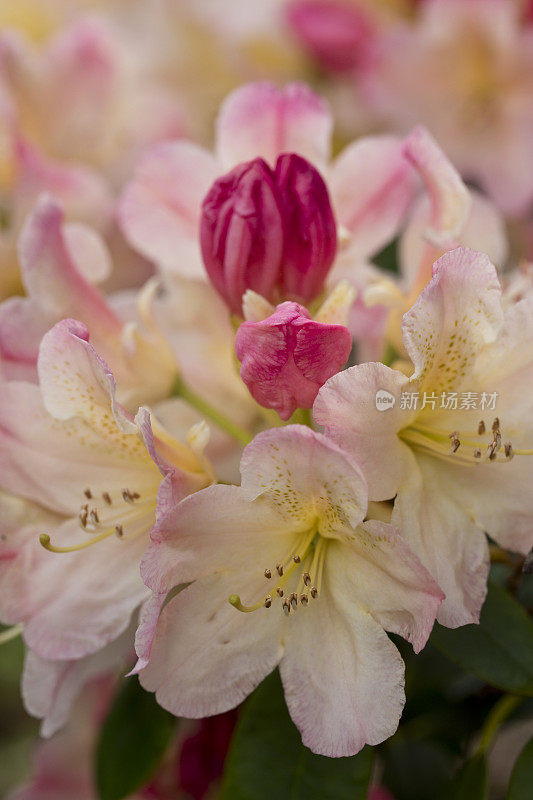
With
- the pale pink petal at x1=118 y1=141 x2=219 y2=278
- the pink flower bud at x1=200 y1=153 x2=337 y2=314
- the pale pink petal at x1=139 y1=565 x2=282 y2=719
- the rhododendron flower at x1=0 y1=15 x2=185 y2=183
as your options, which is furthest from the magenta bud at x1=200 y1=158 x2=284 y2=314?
the rhododendron flower at x1=0 y1=15 x2=185 y2=183

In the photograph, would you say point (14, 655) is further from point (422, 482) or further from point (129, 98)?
point (129, 98)

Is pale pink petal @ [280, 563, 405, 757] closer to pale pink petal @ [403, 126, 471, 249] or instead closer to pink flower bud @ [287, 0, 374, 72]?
pale pink petal @ [403, 126, 471, 249]

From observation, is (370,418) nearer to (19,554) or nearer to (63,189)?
(19,554)

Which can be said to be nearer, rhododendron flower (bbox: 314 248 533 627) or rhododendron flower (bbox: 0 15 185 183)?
rhododendron flower (bbox: 314 248 533 627)

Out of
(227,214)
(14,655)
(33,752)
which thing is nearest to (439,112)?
(227,214)

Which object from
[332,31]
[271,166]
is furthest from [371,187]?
[332,31]

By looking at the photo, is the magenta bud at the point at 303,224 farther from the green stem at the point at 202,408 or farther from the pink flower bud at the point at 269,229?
the green stem at the point at 202,408
